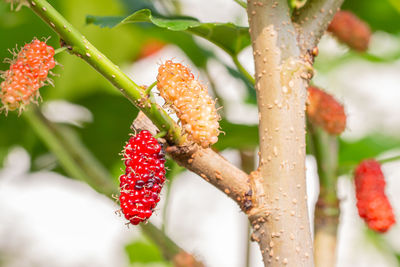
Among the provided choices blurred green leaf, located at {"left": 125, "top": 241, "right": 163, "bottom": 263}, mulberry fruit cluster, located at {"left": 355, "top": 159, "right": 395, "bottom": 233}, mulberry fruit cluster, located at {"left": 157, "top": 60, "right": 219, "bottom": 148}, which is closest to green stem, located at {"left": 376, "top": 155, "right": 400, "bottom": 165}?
mulberry fruit cluster, located at {"left": 355, "top": 159, "right": 395, "bottom": 233}

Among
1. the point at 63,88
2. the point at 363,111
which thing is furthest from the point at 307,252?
the point at 363,111

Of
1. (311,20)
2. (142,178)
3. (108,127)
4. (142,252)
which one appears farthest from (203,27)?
(142,252)

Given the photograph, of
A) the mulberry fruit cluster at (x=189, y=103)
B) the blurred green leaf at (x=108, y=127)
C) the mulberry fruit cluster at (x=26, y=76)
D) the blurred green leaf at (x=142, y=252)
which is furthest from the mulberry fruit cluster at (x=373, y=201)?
the blurred green leaf at (x=142, y=252)

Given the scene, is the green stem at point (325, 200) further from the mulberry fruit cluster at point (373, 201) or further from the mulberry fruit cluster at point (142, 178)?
the mulberry fruit cluster at point (142, 178)

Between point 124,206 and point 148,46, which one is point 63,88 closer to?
point 148,46

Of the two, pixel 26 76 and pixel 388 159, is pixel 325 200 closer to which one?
pixel 388 159

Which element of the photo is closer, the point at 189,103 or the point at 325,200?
the point at 189,103
